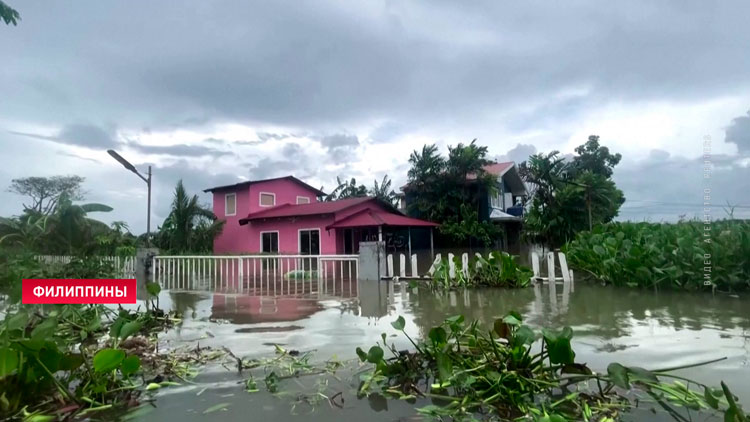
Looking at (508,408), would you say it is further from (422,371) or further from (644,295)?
(644,295)

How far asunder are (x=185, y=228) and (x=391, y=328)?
1664 cm

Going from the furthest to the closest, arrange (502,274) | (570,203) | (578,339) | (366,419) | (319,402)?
1. (570,203)
2. (502,274)
3. (578,339)
4. (319,402)
5. (366,419)

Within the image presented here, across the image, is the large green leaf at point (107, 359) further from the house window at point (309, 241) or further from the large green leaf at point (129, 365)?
the house window at point (309, 241)

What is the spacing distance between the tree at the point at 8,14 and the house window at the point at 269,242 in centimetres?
1206

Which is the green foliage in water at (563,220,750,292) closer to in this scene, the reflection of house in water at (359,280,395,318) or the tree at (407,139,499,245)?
the reflection of house in water at (359,280,395,318)

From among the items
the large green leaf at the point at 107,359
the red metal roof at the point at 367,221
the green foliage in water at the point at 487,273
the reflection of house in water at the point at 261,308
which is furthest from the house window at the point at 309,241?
the large green leaf at the point at 107,359

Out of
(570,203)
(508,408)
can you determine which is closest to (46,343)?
(508,408)

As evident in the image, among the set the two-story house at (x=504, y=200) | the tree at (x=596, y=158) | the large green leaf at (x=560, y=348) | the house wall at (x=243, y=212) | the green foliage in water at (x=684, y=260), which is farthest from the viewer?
the tree at (x=596, y=158)

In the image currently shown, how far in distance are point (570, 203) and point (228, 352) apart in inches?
803

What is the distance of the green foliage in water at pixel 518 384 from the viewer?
7.68ft

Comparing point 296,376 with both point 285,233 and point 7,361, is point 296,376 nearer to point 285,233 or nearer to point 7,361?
point 7,361

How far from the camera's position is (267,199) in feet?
67.8

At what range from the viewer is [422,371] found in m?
3.01

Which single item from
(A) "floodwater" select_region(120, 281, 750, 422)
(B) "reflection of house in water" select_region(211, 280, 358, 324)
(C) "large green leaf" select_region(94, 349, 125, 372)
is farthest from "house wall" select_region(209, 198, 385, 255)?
(C) "large green leaf" select_region(94, 349, 125, 372)
